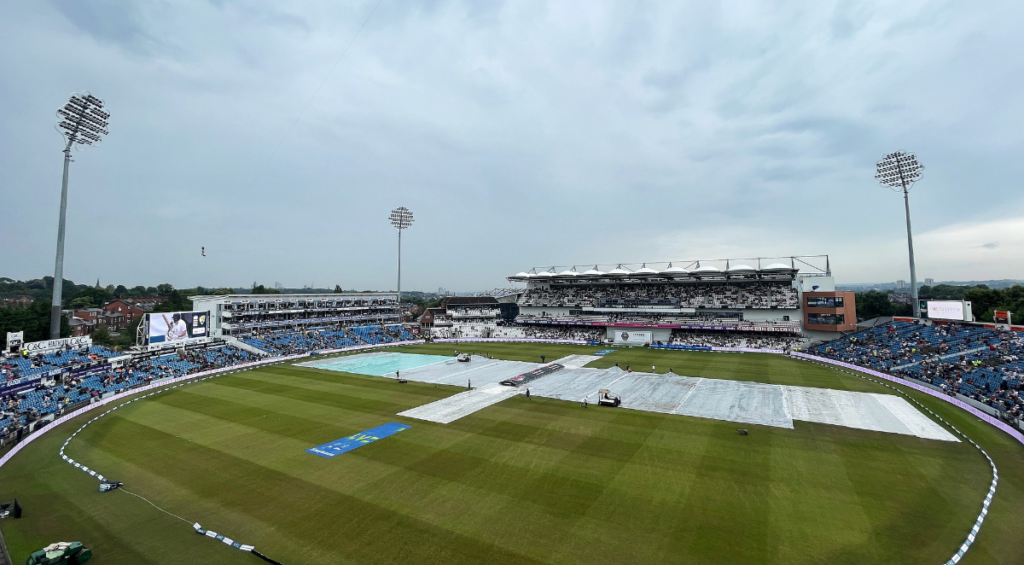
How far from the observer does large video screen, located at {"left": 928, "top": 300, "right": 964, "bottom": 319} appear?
41.8 m

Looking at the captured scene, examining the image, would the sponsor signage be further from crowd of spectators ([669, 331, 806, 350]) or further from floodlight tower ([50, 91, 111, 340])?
crowd of spectators ([669, 331, 806, 350])

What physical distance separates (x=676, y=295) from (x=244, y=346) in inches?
2487

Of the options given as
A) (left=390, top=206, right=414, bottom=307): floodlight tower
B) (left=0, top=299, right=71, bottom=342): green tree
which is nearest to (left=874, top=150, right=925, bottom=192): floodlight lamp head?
(left=390, top=206, right=414, bottom=307): floodlight tower

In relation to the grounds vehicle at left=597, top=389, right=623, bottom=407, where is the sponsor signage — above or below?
above

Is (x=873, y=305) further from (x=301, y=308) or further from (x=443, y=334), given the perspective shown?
(x=301, y=308)

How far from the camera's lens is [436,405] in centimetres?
2789

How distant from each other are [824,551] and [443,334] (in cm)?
6570

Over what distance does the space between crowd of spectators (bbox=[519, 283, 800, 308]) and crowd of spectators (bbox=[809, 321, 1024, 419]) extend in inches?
474

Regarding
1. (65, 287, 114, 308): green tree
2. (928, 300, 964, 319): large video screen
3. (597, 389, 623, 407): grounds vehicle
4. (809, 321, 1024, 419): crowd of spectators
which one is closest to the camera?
(809, 321, 1024, 419): crowd of spectators

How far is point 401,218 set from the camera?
241 feet

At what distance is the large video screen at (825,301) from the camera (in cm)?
5478

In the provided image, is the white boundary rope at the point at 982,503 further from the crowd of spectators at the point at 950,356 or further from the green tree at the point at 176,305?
the green tree at the point at 176,305

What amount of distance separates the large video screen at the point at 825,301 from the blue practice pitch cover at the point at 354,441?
2266 inches

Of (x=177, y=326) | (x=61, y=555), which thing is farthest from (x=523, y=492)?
(x=177, y=326)
